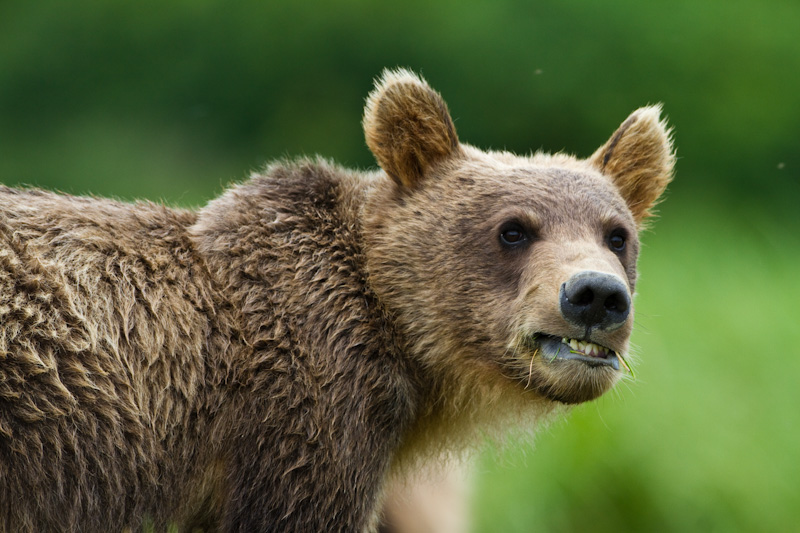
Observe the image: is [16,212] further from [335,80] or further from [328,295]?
[335,80]

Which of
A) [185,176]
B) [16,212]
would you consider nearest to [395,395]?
[16,212]

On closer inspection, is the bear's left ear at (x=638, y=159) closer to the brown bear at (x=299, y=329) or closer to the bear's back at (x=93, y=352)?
the brown bear at (x=299, y=329)

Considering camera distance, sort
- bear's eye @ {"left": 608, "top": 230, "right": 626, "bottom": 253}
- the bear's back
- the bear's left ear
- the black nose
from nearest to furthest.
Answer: the bear's back < the black nose < bear's eye @ {"left": 608, "top": 230, "right": 626, "bottom": 253} < the bear's left ear

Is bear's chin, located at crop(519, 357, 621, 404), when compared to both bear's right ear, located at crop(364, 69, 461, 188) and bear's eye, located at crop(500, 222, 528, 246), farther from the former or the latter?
bear's right ear, located at crop(364, 69, 461, 188)

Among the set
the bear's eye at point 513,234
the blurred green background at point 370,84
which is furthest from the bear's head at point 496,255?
the blurred green background at point 370,84

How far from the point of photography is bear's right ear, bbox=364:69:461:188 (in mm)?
5258

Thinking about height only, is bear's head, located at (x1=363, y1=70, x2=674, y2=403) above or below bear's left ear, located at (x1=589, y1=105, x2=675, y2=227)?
below

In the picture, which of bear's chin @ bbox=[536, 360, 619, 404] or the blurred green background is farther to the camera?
the blurred green background

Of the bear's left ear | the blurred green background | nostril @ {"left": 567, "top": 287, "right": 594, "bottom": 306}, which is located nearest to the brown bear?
nostril @ {"left": 567, "top": 287, "right": 594, "bottom": 306}

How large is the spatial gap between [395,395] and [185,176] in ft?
32.0

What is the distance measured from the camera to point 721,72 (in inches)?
617

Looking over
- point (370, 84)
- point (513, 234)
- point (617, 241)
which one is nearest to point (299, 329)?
point (513, 234)

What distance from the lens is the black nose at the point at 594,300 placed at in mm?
4387

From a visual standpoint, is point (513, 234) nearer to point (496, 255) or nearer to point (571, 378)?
point (496, 255)
